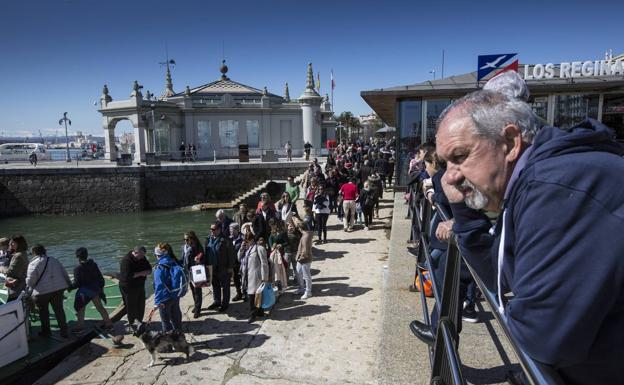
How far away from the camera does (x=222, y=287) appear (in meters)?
8.14

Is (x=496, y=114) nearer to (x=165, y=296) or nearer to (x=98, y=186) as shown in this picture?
(x=165, y=296)

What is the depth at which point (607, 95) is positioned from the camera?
1018 cm

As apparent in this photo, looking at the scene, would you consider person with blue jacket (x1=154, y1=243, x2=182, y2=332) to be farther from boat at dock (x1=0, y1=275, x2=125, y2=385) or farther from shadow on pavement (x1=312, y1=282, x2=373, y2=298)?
shadow on pavement (x1=312, y1=282, x2=373, y2=298)

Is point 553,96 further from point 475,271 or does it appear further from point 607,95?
point 475,271

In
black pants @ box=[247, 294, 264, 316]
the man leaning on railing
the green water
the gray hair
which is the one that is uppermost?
the gray hair

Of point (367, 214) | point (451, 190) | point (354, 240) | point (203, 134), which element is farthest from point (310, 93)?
point (451, 190)

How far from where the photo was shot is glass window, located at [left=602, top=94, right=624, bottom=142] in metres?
10.2

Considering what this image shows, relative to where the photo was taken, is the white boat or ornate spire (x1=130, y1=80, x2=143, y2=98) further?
ornate spire (x1=130, y1=80, x2=143, y2=98)

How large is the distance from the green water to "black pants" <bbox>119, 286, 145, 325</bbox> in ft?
28.7

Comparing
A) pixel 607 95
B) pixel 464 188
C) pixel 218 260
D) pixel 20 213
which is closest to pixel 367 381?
pixel 218 260

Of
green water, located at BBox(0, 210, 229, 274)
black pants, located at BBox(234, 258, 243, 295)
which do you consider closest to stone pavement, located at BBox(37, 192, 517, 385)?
black pants, located at BBox(234, 258, 243, 295)

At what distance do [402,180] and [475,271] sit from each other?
39.2 feet

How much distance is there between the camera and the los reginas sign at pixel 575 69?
32.3 feet

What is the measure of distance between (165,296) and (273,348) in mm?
2071
